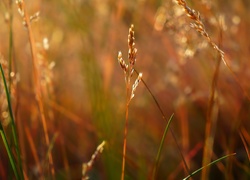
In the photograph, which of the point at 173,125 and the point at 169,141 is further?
the point at 173,125

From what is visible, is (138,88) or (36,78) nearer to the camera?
(36,78)

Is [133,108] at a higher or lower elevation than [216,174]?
higher

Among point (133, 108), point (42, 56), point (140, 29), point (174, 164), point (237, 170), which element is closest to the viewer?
point (42, 56)

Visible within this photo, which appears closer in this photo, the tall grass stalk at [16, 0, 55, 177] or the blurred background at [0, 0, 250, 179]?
the tall grass stalk at [16, 0, 55, 177]

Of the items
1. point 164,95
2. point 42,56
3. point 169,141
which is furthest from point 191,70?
point 42,56

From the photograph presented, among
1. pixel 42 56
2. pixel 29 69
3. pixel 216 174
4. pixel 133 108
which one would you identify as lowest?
pixel 216 174

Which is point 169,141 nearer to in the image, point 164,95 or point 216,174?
point 216,174

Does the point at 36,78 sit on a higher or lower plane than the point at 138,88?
higher

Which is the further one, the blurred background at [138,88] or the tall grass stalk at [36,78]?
the blurred background at [138,88]

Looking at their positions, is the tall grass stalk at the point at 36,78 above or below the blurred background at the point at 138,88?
above

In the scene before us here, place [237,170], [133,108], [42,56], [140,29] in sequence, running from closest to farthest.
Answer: [42,56] < [237,170] < [133,108] < [140,29]

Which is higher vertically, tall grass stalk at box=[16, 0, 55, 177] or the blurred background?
tall grass stalk at box=[16, 0, 55, 177]
